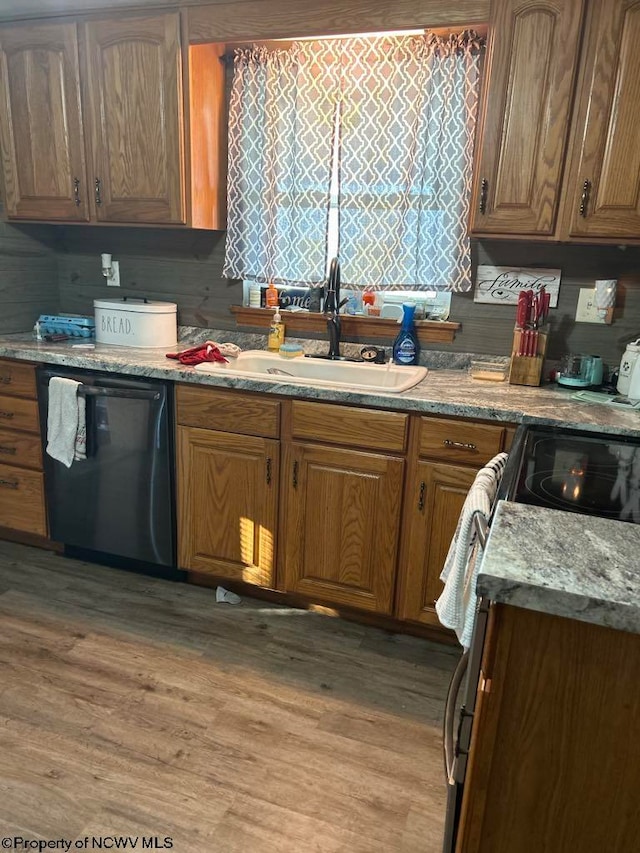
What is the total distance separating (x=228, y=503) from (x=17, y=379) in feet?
3.42

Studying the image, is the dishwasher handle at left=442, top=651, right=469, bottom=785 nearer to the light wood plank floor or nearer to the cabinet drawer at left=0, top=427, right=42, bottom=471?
the light wood plank floor

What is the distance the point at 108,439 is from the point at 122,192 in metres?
1.01

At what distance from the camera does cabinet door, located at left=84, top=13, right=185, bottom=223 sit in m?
2.32

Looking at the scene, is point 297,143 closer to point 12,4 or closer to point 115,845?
point 12,4

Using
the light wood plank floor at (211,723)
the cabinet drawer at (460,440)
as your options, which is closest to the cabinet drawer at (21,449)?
the light wood plank floor at (211,723)

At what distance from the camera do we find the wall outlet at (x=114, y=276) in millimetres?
2945

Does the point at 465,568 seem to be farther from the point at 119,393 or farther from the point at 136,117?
the point at 136,117

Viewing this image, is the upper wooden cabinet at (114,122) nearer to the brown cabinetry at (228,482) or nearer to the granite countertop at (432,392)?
the granite countertop at (432,392)

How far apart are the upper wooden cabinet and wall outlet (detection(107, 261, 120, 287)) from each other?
1.16 ft

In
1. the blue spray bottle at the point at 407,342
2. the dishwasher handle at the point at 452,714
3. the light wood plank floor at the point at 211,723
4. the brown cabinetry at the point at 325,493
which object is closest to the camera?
the dishwasher handle at the point at 452,714

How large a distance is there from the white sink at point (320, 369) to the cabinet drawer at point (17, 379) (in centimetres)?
75

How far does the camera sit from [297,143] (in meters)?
2.48

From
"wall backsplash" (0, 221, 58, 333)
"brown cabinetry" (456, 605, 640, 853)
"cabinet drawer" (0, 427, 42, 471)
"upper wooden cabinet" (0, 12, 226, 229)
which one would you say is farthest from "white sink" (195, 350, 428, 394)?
"brown cabinetry" (456, 605, 640, 853)

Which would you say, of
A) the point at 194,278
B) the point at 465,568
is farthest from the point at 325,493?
the point at 194,278
